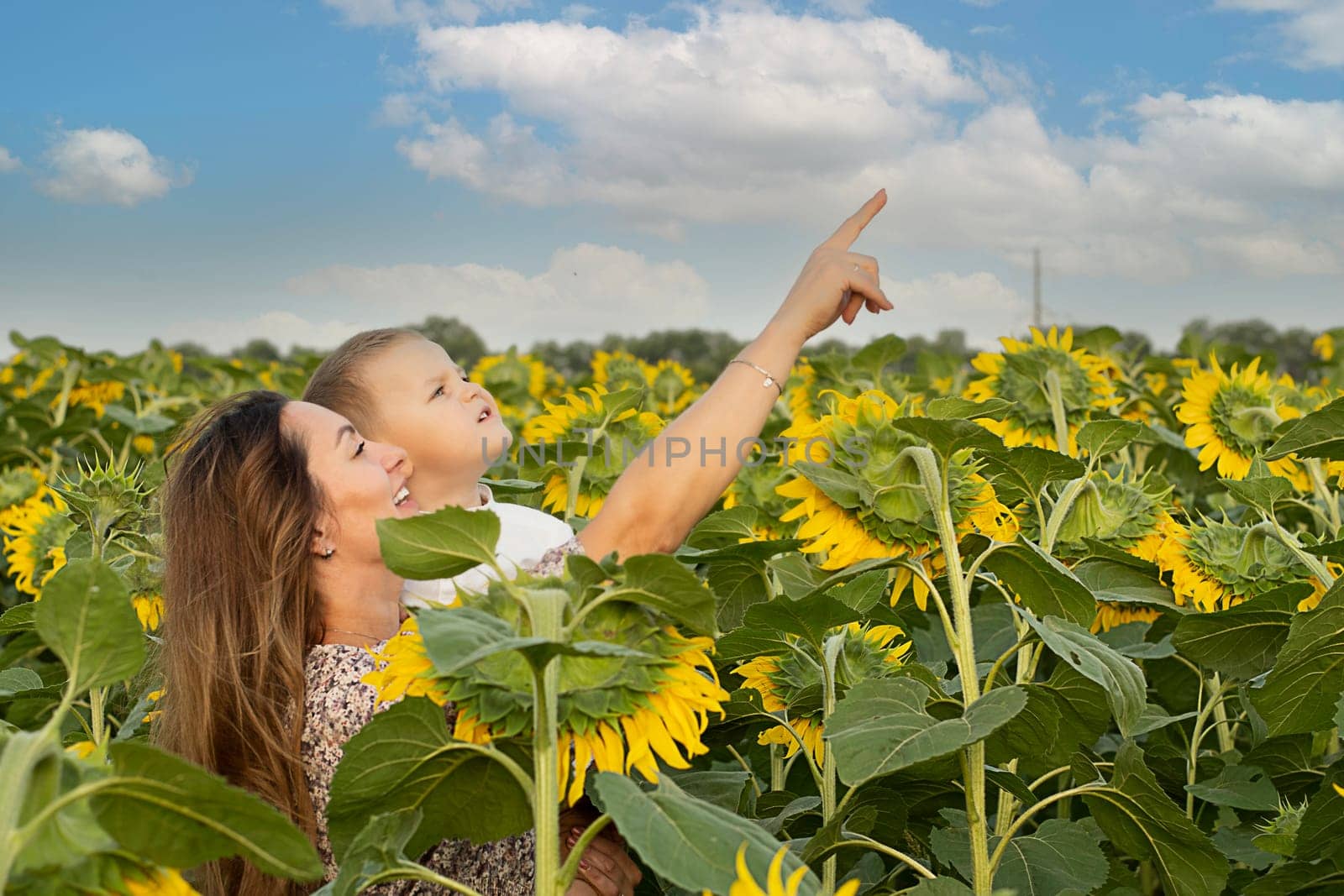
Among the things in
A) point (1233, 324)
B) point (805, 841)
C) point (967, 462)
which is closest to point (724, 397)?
point (967, 462)

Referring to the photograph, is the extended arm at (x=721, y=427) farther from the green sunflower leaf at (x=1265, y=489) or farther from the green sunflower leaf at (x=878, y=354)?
the green sunflower leaf at (x=878, y=354)

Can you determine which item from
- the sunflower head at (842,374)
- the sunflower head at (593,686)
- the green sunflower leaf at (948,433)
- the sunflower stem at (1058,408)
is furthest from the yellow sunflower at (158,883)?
the sunflower head at (842,374)

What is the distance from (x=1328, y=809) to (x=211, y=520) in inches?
61.9

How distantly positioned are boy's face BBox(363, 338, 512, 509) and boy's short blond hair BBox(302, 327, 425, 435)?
0.7 inches

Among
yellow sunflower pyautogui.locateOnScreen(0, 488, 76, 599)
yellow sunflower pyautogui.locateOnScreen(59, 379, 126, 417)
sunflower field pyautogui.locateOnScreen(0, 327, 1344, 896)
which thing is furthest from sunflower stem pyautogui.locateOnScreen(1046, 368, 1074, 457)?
yellow sunflower pyautogui.locateOnScreen(59, 379, 126, 417)

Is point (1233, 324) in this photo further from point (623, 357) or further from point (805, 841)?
point (805, 841)

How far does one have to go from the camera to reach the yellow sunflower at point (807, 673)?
1871mm

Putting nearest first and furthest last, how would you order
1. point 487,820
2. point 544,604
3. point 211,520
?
point 544,604 → point 487,820 → point 211,520

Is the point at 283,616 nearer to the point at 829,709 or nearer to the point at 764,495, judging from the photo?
the point at 829,709

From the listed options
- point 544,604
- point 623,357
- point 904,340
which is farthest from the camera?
point 623,357

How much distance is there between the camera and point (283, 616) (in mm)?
1837

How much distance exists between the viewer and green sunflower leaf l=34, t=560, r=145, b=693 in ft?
3.11

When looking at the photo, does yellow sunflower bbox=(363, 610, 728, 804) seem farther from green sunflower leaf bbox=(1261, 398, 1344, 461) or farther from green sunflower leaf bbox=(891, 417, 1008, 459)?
green sunflower leaf bbox=(1261, 398, 1344, 461)

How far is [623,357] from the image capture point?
5.68 m
